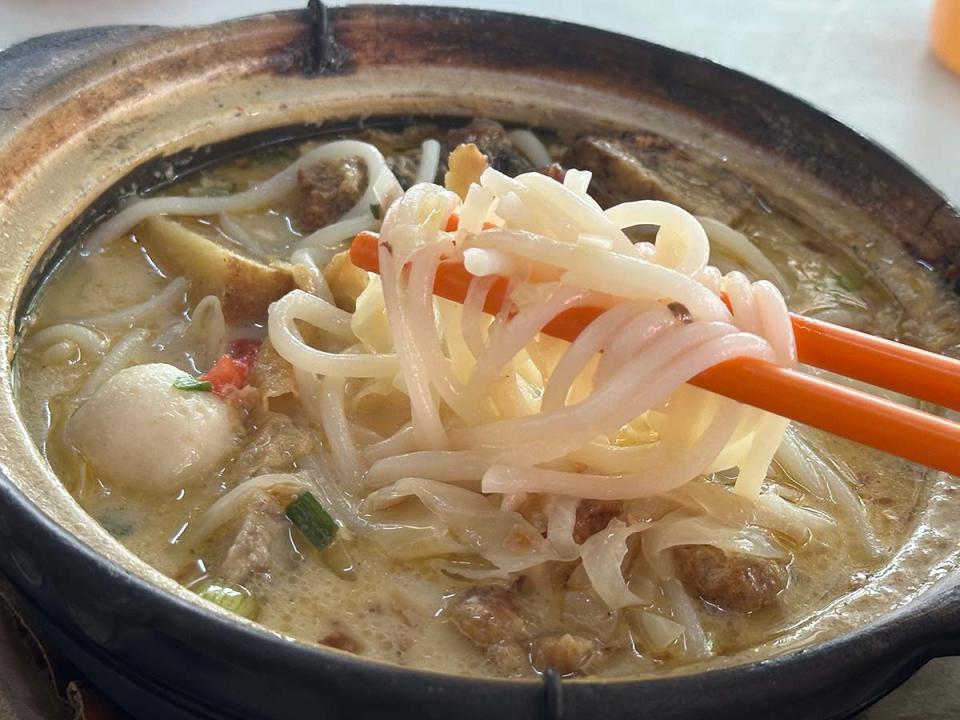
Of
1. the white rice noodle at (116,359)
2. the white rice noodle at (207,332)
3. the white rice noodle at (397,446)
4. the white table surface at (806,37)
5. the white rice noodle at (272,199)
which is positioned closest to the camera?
the white rice noodle at (397,446)

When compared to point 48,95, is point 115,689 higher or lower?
lower

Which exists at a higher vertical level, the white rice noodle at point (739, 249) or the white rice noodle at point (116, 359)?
the white rice noodle at point (739, 249)

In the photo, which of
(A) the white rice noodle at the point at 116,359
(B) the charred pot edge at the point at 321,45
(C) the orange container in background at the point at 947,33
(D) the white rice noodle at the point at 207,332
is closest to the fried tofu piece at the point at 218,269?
(D) the white rice noodle at the point at 207,332

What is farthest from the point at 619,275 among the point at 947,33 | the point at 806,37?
the point at 806,37

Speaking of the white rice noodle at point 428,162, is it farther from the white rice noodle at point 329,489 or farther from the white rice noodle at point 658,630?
the white rice noodle at point 658,630

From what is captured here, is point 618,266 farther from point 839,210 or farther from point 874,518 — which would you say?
point 839,210

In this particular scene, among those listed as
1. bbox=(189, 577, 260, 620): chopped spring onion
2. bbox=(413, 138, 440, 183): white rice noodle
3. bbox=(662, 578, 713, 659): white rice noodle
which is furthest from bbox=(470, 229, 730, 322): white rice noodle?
bbox=(413, 138, 440, 183): white rice noodle

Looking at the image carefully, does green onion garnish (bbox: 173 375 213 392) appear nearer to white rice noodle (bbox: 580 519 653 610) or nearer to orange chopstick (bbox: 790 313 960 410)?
white rice noodle (bbox: 580 519 653 610)

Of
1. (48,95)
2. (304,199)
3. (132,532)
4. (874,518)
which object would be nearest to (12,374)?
(132,532)
